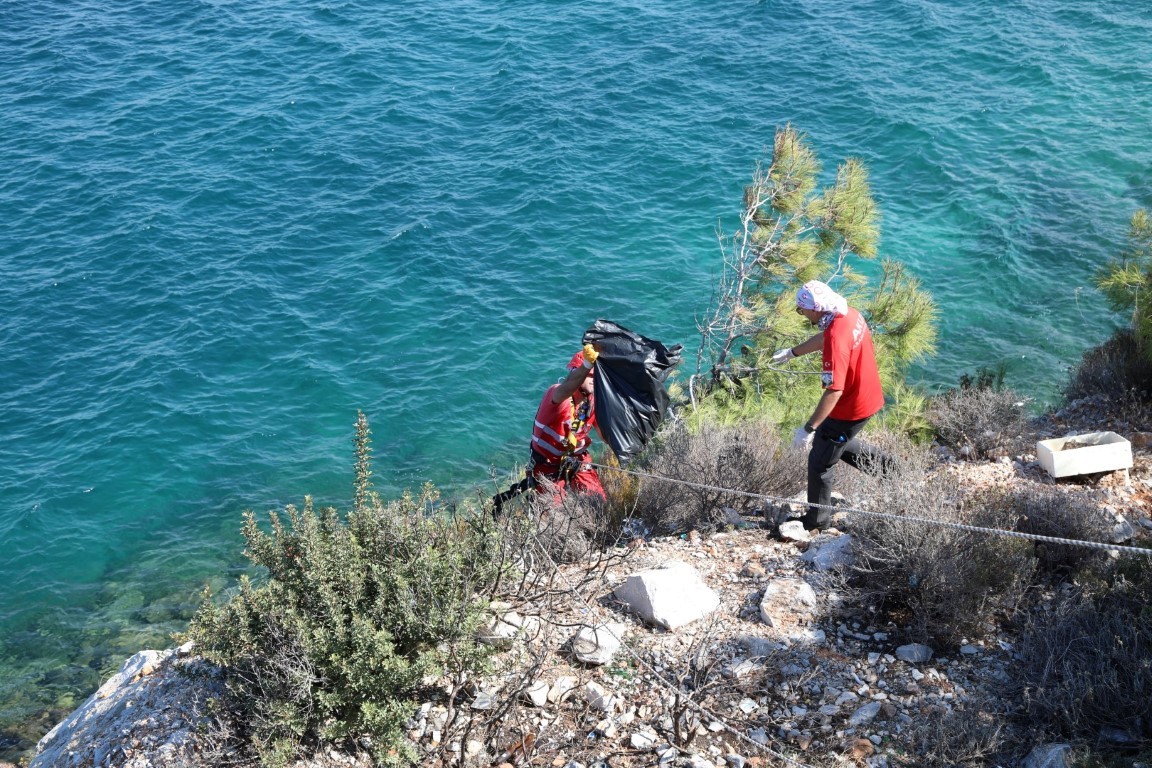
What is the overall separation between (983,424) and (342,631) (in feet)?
20.4

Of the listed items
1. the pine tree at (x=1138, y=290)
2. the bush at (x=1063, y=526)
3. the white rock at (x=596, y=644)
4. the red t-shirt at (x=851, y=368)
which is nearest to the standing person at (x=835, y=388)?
the red t-shirt at (x=851, y=368)

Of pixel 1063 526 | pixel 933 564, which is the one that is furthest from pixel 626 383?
pixel 1063 526

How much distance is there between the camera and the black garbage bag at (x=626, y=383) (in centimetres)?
704

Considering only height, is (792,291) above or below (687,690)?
above

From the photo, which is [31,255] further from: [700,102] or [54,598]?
[700,102]

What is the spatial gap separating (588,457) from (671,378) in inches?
142

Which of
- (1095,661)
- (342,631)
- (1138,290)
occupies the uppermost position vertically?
(1138,290)

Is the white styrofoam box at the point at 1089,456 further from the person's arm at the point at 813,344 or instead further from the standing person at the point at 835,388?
the person's arm at the point at 813,344

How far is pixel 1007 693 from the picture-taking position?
14.8 ft

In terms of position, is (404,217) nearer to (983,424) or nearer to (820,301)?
(983,424)

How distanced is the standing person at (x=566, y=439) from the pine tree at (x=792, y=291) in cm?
190

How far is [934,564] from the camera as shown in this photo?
498cm

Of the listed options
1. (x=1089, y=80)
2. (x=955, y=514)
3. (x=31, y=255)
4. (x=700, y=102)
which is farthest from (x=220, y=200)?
(x=1089, y=80)

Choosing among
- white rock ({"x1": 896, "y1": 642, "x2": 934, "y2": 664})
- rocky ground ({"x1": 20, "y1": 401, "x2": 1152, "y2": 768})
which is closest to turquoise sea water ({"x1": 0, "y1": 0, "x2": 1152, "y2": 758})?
rocky ground ({"x1": 20, "y1": 401, "x2": 1152, "y2": 768})
